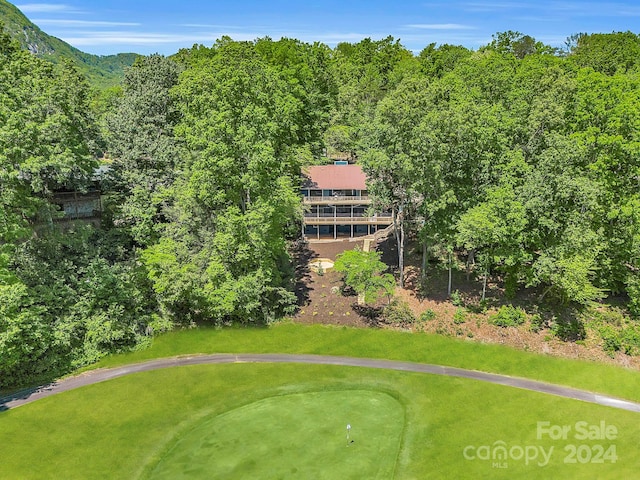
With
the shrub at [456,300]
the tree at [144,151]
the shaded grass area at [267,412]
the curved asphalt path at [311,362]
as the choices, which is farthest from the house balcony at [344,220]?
the shaded grass area at [267,412]

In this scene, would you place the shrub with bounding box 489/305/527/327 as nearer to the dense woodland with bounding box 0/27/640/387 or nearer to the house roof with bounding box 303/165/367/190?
the dense woodland with bounding box 0/27/640/387

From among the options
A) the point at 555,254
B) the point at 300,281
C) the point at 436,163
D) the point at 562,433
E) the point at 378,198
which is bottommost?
the point at 562,433

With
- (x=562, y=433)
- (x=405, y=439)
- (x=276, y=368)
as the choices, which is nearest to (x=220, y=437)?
(x=276, y=368)

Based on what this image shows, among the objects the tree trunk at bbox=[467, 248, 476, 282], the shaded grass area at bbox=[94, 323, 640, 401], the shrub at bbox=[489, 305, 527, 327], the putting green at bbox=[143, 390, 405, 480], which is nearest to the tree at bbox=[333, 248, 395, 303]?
the shaded grass area at bbox=[94, 323, 640, 401]

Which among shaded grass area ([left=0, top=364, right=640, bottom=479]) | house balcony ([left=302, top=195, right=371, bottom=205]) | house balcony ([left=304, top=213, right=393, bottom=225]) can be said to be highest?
house balcony ([left=302, top=195, right=371, bottom=205])

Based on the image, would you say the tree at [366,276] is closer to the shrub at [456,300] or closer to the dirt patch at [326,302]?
the dirt patch at [326,302]

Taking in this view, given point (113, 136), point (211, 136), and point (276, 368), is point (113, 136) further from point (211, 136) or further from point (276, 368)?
point (276, 368)

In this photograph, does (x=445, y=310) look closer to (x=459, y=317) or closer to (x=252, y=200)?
(x=459, y=317)

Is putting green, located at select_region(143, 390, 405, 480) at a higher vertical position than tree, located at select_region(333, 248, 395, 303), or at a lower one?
lower
